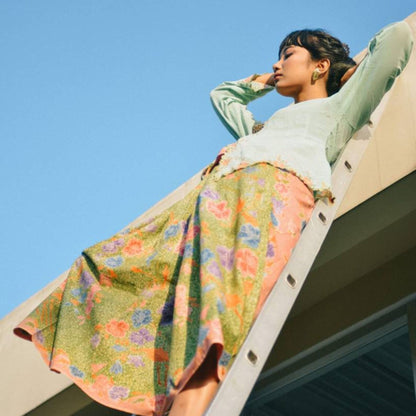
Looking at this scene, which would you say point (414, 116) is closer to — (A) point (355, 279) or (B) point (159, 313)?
(A) point (355, 279)

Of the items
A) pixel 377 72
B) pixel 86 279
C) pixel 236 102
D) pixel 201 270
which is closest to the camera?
pixel 201 270

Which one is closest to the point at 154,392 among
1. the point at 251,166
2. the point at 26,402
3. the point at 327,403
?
the point at 251,166

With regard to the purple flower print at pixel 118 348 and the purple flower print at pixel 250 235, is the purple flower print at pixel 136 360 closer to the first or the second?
the purple flower print at pixel 118 348

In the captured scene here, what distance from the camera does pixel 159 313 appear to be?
2.05 meters

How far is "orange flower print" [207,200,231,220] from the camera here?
2061 mm

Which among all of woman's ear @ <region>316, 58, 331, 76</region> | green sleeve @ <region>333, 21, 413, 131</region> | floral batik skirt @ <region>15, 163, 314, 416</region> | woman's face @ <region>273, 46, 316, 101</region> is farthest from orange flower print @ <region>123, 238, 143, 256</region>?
woman's ear @ <region>316, 58, 331, 76</region>

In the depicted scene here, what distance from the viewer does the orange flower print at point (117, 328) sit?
2.06 m

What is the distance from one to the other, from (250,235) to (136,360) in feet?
1.32

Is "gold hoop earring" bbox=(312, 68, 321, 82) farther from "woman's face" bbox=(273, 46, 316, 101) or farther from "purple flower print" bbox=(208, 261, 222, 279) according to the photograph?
"purple flower print" bbox=(208, 261, 222, 279)

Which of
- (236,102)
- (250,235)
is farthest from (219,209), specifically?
(236,102)

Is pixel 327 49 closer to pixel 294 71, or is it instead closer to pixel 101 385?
pixel 294 71

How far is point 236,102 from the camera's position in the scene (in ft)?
10.3

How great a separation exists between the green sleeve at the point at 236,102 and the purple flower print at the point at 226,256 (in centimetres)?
110

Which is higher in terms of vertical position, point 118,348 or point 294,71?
point 294,71
